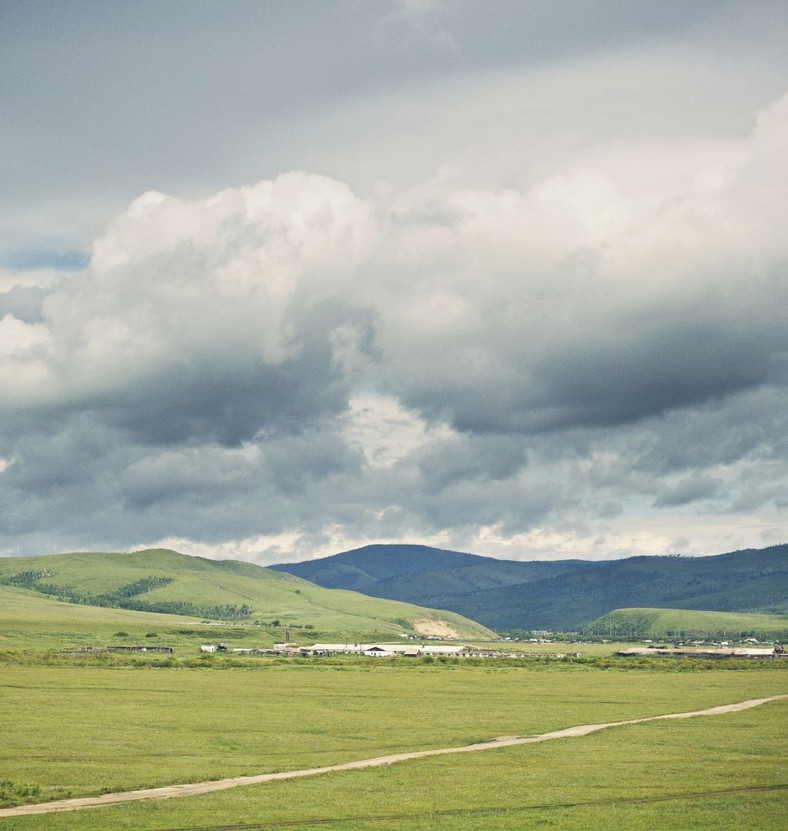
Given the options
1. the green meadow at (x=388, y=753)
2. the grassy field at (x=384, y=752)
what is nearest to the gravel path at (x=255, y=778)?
the green meadow at (x=388, y=753)

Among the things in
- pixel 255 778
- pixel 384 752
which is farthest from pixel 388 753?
pixel 255 778

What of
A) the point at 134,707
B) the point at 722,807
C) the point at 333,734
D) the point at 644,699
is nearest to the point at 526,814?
the point at 722,807

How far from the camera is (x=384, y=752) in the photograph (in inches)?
3327

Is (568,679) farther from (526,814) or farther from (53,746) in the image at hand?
(526,814)

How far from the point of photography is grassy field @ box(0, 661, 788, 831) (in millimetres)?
56344

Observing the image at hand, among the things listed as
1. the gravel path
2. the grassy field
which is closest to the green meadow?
the grassy field

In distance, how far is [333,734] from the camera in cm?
9644

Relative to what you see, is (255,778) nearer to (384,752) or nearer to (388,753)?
(388,753)

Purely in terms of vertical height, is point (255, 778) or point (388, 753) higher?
point (255, 778)

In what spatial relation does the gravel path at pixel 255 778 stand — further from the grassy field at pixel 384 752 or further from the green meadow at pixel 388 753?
the grassy field at pixel 384 752

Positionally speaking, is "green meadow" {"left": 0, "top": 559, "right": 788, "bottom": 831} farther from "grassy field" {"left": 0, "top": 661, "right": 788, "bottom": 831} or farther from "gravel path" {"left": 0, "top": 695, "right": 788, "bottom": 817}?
"gravel path" {"left": 0, "top": 695, "right": 788, "bottom": 817}

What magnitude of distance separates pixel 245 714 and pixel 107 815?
191ft

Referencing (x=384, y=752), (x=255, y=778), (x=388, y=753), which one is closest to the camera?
(x=255, y=778)

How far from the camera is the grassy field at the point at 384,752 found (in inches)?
2218
